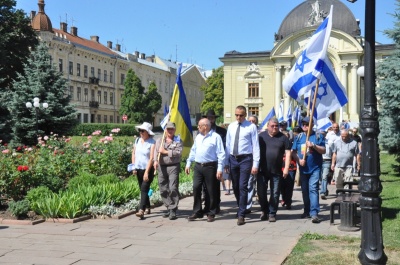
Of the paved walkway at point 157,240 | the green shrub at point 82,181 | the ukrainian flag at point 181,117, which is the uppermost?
the ukrainian flag at point 181,117

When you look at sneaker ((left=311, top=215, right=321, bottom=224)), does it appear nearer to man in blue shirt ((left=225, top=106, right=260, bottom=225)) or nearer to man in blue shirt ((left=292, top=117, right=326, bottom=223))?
man in blue shirt ((left=292, top=117, right=326, bottom=223))

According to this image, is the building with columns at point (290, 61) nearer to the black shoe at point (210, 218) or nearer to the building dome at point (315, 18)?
the building dome at point (315, 18)

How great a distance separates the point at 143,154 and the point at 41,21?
180 feet

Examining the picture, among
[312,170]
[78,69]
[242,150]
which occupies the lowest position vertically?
[312,170]

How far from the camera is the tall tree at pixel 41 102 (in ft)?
98.8

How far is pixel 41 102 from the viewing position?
30906 millimetres

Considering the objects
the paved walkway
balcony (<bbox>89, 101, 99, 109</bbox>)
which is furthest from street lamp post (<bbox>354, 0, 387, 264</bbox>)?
balcony (<bbox>89, 101, 99, 109</bbox>)

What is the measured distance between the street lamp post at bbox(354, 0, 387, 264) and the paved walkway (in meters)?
1.15

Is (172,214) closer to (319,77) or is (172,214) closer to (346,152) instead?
(319,77)

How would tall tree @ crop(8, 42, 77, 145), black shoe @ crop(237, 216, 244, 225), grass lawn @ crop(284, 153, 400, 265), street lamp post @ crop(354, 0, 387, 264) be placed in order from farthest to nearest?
tall tree @ crop(8, 42, 77, 145)
black shoe @ crop(237, 216, 244, 225)
grass lawn @ crop(284, 153, 400, 265)
street lamp post @ crop(354, 0, 387, 264)

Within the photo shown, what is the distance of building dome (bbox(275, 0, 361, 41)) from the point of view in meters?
66.8

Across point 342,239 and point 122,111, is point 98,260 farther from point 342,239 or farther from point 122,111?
point 122,111

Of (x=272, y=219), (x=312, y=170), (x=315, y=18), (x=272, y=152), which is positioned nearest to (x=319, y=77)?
(x=272, y=152)

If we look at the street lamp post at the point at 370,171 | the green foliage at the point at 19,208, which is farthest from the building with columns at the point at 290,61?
the street lamp post at the point at 370,171
